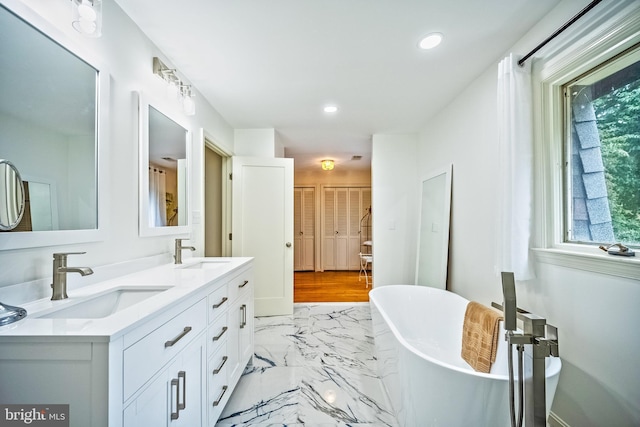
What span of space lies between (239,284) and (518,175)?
191 centimetres

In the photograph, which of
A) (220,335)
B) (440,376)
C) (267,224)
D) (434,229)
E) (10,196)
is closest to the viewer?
(10,196)

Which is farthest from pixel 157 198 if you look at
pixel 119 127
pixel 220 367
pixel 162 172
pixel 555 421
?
pixel 555 421

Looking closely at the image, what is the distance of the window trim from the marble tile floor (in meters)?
1.38

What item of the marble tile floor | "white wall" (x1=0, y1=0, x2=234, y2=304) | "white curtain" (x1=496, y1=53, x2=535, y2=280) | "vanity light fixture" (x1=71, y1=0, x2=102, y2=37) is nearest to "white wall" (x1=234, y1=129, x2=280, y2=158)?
"white wall" (x1=0, y1=0, x2=234, y2=304)

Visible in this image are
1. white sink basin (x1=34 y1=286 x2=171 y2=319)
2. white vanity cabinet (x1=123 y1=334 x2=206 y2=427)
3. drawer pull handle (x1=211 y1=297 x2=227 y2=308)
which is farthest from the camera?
drawer pull handle (x1=211 y1=297 x2=227 y2=308)

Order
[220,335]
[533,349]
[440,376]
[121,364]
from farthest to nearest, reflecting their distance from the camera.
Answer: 1. [220,335]
2. [440,376]
3. [533,349]
4. [121,364]

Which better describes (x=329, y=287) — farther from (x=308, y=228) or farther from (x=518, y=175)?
(x=518, y=175)

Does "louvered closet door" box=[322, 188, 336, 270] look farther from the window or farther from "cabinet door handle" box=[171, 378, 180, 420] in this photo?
"cabinet door handle" box=[171, 378, 180, 420]

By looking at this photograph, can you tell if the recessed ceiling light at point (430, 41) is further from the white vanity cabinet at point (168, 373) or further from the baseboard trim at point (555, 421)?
the baseboard trim at point (555, 421)

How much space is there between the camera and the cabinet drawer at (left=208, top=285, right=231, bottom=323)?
1.39 meters

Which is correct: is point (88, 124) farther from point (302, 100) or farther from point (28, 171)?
point (302, 100)

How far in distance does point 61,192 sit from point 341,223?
5.57 metres

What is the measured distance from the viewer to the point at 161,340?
0.94m

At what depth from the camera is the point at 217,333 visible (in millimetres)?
1480
